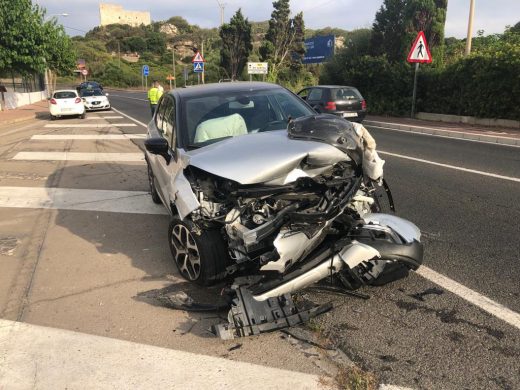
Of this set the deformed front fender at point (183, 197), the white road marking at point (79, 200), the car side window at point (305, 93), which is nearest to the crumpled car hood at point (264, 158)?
the deformed front fender at point (183, 197)

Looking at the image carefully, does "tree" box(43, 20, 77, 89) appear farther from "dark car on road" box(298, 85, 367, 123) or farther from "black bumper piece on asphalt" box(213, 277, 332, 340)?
"black bumper piece on asphalt" box(213, 277, 332, 340)

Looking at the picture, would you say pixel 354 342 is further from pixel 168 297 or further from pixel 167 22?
pixel 167 22

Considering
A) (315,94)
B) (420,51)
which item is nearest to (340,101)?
(315,94)

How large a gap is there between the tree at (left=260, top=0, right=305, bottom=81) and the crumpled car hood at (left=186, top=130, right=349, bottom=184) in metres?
39.3

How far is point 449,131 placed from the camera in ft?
47.7

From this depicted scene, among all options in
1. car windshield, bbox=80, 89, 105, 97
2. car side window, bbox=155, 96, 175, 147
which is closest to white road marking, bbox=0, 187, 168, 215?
car side window, bbox=155, 96, 175, 147

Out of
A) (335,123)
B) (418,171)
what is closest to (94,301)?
(335,123)

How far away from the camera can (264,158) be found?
136 inches

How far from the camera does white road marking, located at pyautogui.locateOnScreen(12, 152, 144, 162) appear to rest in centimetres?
1066

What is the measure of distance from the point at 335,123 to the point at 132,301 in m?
2.19

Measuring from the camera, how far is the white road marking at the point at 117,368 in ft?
9.00

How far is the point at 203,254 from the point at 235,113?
178 centimetres

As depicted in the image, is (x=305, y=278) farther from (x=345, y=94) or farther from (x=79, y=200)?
(x=345, y=94)

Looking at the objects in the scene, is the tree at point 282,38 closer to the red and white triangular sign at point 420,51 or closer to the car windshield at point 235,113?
the red and white triangular sign at point 420,51
